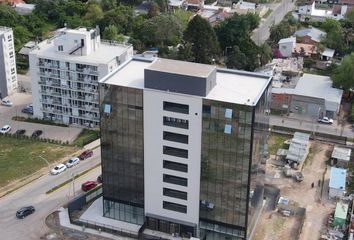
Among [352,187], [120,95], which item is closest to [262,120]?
[120,95]

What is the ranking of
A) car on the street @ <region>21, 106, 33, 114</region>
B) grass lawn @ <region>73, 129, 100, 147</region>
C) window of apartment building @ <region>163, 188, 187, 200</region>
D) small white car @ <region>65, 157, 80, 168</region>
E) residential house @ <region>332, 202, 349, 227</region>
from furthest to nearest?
1. car on the street @ <region>21, 106, 33, 114</region>
2. grass lawn @ <region>73, 129, 100, 147</region>
3. small white car @ <region>65, 157, 80, 168</region>
4. residential house @ <region>332, 202, 349, 227</region>
5. window of apartment building @ <region>163, 188, 187, 200</region>

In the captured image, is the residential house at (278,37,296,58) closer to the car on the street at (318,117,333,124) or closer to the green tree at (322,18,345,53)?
the green tree at (322,18,345,53)

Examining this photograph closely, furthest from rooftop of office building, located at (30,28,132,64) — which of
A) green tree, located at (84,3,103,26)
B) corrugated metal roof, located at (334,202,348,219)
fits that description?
corrugated metal roof, located at (334,202,348,219)

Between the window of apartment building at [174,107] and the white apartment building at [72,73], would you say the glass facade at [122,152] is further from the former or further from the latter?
the white apartment building at [72,73]

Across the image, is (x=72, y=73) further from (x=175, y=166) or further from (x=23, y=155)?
(x=175, y=166)

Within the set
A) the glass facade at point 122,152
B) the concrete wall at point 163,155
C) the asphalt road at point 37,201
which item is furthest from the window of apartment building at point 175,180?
the asphalt road at point 37,201

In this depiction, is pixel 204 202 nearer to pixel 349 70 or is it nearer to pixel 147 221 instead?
pixel 147 221

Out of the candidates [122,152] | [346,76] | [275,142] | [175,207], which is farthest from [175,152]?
[346,76]
